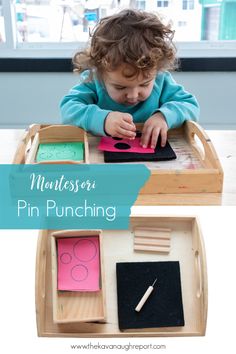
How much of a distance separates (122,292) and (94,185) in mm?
195

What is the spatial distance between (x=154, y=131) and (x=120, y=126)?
76 mm

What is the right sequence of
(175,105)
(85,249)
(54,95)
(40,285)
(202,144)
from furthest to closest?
(54,95)
(175,105)
(202,144)
(85,249)
(40,285)

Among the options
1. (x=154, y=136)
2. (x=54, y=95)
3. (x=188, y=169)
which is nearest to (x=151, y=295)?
(x=188, y=169)

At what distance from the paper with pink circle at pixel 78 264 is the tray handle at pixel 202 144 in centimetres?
26

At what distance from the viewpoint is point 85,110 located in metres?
1.03

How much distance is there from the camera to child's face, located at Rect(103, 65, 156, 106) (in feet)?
3.14

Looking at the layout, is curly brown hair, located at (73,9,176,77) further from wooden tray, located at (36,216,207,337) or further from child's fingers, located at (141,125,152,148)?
wooden tray, located at (36,216,207,337)

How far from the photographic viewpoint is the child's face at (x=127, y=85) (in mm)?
957

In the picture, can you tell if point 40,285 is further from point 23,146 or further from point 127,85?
point 127,85

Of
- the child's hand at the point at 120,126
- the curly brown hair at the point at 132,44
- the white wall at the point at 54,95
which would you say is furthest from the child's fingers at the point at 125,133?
the white wall at the point at 54,95

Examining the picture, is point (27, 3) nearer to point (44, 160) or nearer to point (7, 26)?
point (7, 26)

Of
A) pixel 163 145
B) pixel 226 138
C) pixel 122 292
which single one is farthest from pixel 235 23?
pixel 122 292

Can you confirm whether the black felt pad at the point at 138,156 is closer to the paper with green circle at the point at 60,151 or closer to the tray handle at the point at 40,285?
the paper with green circle at the point at 60,151

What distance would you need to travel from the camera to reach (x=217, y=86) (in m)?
2.19
